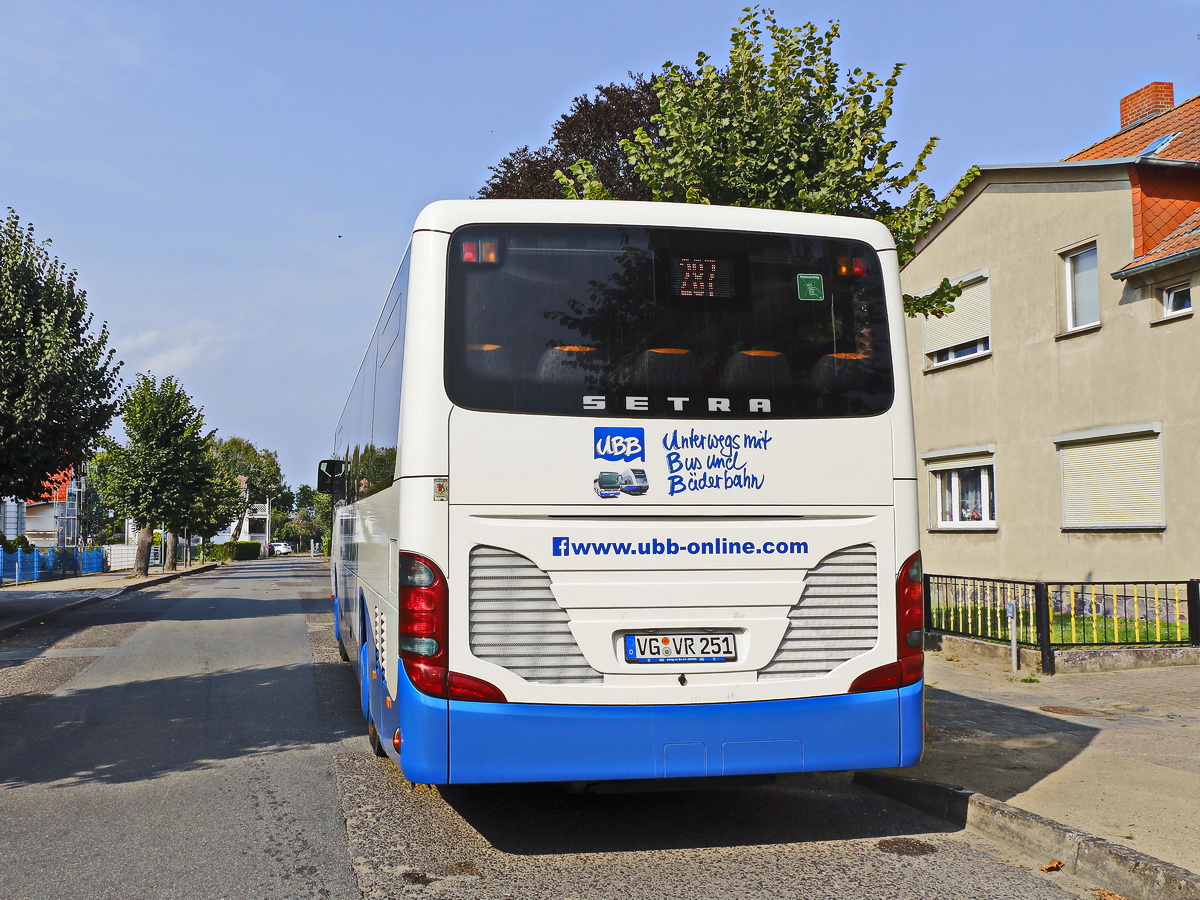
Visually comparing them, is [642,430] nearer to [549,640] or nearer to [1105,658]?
[549,640]

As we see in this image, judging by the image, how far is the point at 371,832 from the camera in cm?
557

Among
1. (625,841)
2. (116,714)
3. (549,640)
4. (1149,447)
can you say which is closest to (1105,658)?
(1149,447)

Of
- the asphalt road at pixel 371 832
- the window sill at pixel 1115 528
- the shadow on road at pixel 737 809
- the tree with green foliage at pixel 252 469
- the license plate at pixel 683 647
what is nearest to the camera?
the asphalt road at pixel 371 832

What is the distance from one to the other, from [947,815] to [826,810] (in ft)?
2.15

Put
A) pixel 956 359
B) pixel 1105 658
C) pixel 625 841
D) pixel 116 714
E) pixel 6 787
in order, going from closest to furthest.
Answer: pixel 625 841, pixel 6 787, pixel 116 714, pixel 1105 658, pixel 956 359

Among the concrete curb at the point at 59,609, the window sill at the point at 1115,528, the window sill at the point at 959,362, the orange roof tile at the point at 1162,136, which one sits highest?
the orange roof tile at the point at 1162,136

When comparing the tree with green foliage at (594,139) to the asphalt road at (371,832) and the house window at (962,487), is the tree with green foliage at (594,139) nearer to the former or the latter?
the house window at (962,487)

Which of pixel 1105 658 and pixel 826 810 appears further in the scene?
pixel 1105 658

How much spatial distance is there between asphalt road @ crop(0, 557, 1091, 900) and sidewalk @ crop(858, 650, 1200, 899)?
0.19 meters

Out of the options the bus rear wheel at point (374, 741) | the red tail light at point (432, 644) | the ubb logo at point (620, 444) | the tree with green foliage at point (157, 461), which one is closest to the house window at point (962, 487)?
the bus rear wheel at point (374, 741)

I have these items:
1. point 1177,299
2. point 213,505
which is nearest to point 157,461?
point 213,505

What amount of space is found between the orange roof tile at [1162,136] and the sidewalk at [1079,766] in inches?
376

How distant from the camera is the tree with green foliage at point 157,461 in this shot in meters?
40.1

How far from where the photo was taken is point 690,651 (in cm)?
504
